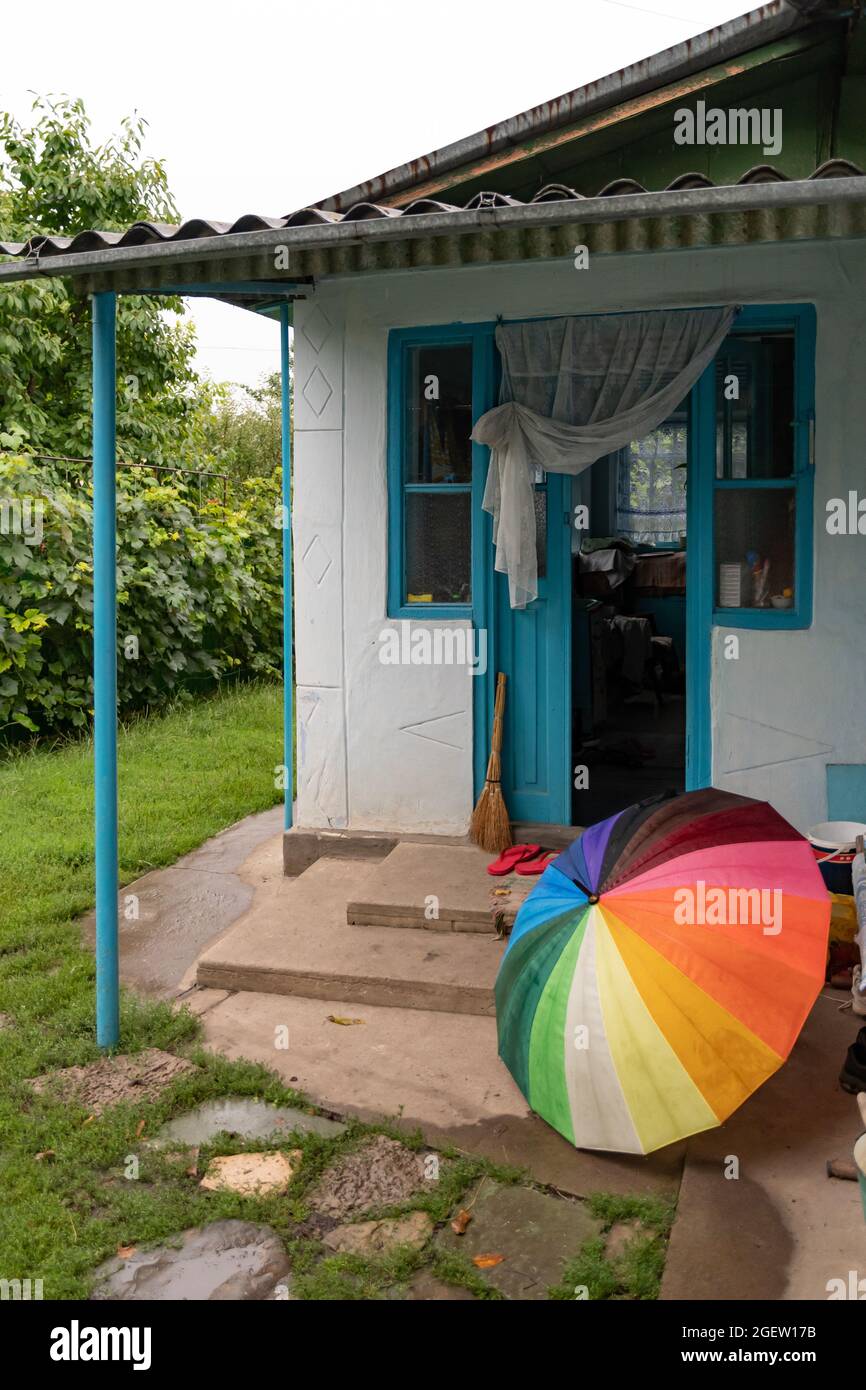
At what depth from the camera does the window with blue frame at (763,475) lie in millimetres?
5613

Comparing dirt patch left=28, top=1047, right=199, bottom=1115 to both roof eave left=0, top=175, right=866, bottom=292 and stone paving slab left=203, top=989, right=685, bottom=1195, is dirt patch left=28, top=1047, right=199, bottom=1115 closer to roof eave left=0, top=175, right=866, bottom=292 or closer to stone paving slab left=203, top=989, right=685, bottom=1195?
stone paving slab left=203, top=989, right=685, bottom=1195

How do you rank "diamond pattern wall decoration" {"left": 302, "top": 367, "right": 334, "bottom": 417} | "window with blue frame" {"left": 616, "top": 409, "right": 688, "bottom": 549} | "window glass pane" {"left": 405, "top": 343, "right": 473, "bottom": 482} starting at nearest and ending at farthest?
"window glass pane" {"left": 405, "top": 343, "right": 473, "bottom": 482} → "diamond pattern wall decoration" {"left": 302, "top": 367, "right": 334, "bottom": 417} → "window with blue frame" {"left": 616, "top": 409, "right": 688, "bottom": 549}

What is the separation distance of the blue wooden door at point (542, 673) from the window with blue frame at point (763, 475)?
0.80 meters

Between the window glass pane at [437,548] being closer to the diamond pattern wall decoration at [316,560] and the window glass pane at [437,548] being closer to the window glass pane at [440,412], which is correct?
the window glass pane at [440,412]

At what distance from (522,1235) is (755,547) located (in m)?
3.59

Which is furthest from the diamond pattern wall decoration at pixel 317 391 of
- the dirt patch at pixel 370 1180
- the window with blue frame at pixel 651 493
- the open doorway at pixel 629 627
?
the window with blue frame at pixel 651 493

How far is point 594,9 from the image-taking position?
2434 centimetres

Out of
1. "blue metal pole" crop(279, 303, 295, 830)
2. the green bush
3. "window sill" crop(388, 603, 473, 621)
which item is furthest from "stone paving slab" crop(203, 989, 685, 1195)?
the green bush

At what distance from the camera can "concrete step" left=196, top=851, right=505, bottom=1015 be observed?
4.80 meters

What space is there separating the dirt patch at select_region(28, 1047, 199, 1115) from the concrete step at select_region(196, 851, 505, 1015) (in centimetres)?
65

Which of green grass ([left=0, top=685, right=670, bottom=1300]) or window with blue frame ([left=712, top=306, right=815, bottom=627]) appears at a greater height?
window with blue frame ([left=712, top=306, right=815, bottom=627])

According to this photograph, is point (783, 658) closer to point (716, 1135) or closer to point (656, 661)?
point (716, 1135)
